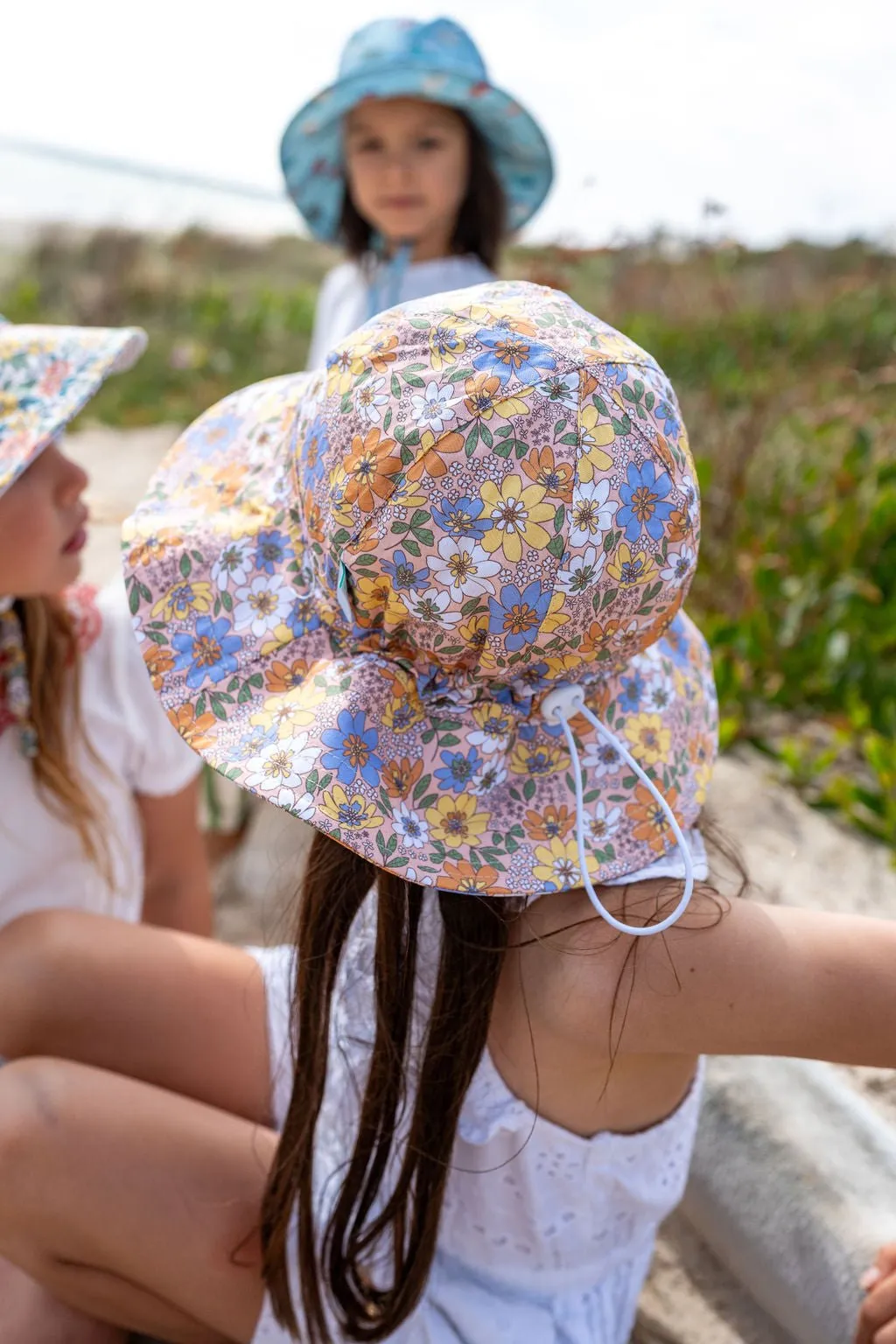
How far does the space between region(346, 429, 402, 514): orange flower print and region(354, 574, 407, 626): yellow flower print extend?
53 millimetres

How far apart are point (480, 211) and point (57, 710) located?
172 centimetres

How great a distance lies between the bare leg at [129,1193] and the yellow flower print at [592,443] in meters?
0.77

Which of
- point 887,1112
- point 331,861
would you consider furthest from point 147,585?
point 887,1112

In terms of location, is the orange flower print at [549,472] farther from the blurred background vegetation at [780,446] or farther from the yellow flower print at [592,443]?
the blurred background vegetation at [780,446]

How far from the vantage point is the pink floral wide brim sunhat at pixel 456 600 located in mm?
777

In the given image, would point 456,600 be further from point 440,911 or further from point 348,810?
point 440,911

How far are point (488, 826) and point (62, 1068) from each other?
1.82 feet

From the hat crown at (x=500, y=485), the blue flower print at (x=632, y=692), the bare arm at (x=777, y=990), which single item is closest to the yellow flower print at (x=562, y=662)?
the hat crown at (x=500, y=485)

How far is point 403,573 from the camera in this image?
80 cm

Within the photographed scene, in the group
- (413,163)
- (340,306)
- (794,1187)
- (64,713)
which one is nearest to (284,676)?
(64,713)

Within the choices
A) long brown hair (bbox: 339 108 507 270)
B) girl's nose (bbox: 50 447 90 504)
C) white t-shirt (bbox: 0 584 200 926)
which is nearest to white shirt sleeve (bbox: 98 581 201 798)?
white t-shirt (bbox: 0 584 200 926)

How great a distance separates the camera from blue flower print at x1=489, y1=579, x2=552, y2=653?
2.58ft

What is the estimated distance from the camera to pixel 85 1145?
1087 millimetres

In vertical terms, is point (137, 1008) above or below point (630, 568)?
below
